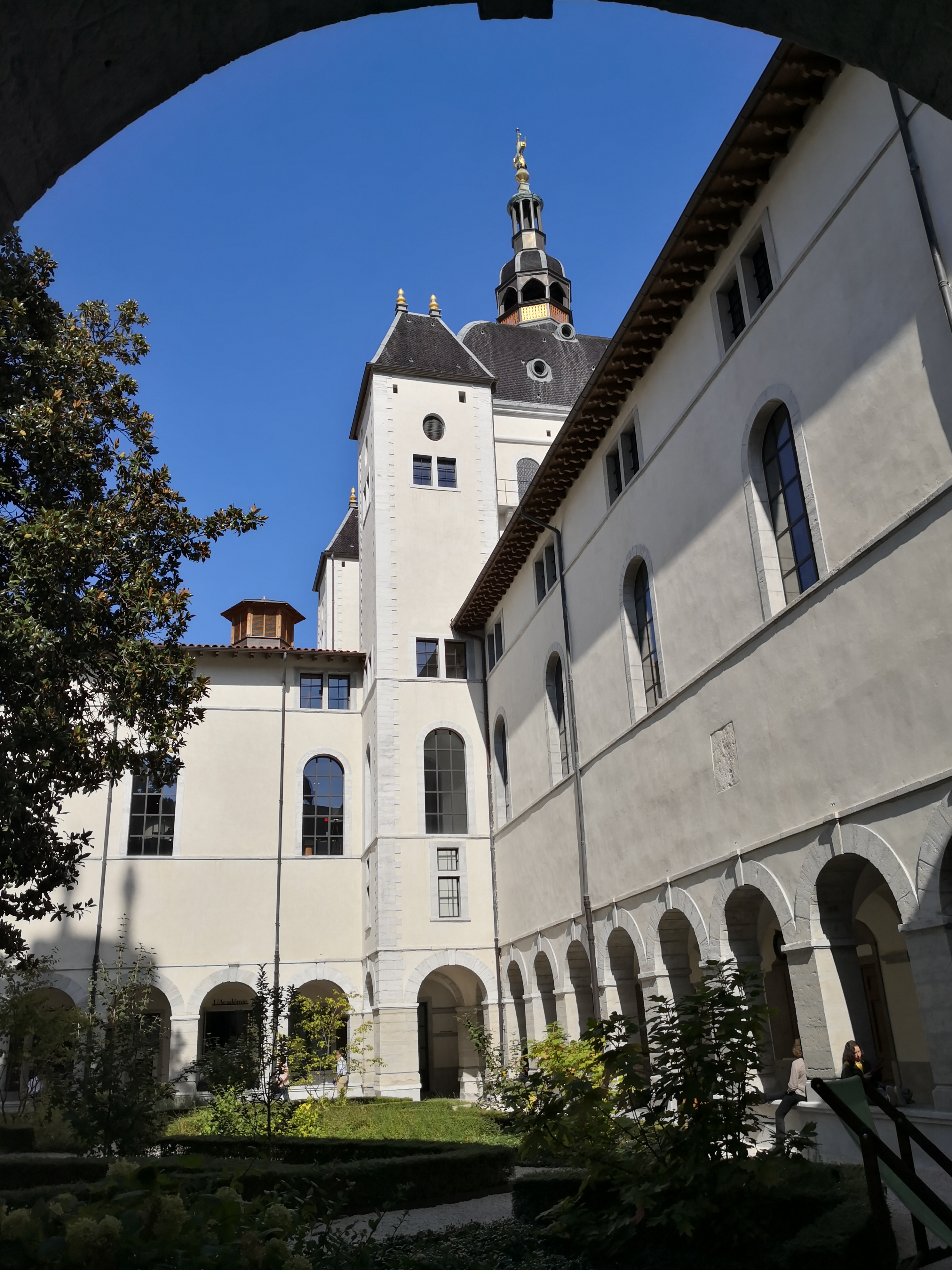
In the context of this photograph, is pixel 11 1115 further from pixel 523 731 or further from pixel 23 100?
pixel 23 100

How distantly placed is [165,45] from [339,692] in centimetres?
2655

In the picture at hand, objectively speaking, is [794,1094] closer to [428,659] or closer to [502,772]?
[502,772]

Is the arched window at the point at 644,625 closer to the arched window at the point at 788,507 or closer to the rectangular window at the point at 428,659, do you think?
the arched window at the point at 788,507

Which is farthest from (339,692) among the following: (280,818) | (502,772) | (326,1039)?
(326,1039)

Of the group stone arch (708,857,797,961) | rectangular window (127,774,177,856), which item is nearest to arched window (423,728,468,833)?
rectangular window (127,774,177,856)

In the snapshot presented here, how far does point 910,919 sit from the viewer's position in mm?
9602

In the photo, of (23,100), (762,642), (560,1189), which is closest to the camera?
(23,100)

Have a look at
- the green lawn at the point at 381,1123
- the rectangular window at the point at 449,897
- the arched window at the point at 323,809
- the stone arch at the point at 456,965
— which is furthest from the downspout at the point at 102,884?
the rectangular window at the point at 449,897

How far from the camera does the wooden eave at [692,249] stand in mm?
11539

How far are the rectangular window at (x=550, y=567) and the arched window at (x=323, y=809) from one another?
9.50m

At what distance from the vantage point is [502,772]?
2588 centimetres

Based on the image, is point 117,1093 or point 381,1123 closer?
point 117,1093

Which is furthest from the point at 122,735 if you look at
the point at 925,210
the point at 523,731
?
the point at 925,210

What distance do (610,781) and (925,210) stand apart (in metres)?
10.2
